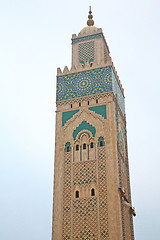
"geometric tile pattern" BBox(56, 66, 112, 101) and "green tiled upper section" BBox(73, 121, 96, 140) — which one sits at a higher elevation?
"geometric tile pattern" BBox(56, 66, 112, 101)

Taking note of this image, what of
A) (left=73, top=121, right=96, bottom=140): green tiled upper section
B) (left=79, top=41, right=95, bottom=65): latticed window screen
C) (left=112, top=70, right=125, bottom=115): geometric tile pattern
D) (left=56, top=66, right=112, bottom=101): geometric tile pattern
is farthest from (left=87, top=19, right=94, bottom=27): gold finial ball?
(left=73, top=121, right=96, bottom=140): green tiled upper section

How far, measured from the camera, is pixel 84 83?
494 inches

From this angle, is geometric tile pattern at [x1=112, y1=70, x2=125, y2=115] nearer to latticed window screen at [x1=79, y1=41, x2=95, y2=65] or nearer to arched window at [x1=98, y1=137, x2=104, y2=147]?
latticed window screen at [x1=79, y1=41, x2=95, y2=65]

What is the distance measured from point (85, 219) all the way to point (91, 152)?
6.91ft

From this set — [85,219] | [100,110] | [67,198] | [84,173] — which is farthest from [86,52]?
[85,219]

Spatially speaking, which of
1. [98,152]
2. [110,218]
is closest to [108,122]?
[98,152]

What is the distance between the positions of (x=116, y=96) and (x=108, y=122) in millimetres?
1326

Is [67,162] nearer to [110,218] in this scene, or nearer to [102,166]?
[102,166]

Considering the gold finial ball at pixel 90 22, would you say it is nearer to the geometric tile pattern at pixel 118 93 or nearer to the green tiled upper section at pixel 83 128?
the geometric tile pattern at pixel 118 93

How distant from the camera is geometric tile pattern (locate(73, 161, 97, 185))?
430 inches

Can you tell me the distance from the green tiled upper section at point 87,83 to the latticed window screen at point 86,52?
2.84ft

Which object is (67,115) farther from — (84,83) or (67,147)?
(84,83)

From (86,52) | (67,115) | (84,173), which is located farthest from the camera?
(86,52)

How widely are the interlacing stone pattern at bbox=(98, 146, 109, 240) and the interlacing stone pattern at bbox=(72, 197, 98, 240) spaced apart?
0.18m
